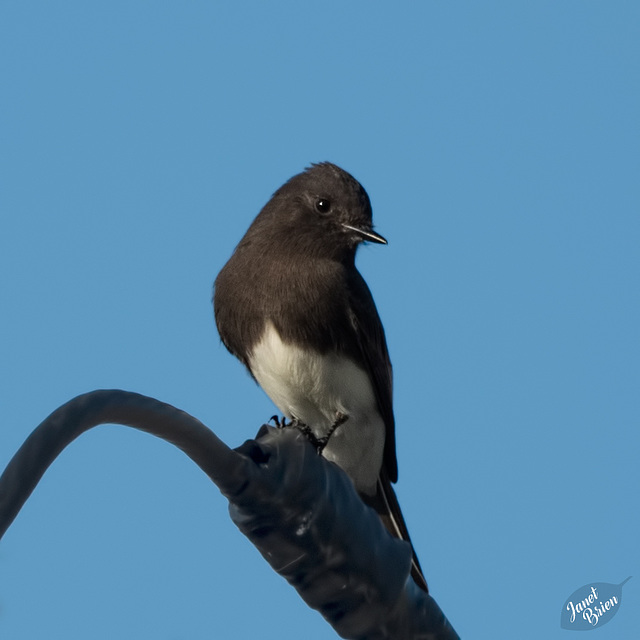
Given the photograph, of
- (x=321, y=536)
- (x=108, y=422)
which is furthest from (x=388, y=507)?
(x=108, y=422)

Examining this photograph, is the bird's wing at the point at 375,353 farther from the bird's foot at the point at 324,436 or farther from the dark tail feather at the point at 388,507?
the bird's foot at the point at 324,436

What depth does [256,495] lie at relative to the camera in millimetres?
3854

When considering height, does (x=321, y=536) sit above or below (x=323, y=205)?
below

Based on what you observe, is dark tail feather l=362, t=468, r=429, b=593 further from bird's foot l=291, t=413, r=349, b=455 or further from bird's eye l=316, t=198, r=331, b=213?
bird's eye l=316, t=198, r=331, b=213

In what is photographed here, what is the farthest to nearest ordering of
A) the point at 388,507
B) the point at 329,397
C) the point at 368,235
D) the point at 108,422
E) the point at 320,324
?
the point at 388,507 → the point at 368,235 → the point at 329,397 → the point at 320,324 → the point at 108,422

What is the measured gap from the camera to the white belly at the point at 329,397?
670 centimetres

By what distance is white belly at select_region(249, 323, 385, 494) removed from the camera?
6699mm

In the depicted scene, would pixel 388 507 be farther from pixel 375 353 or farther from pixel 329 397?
pixel 375 353

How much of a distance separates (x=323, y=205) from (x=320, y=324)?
88 centimetres

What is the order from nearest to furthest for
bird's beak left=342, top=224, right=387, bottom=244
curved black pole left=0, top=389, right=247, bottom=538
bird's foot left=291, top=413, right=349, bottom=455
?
curved black pole left=0, top=389, right=247, bottom=538 < bird's foot left=291, top=413, right=349, bottom=455 < bird's beak left=342, top=224, right=387, bottom=244

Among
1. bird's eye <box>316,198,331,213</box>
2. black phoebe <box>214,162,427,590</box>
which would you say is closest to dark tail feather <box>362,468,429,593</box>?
black phoebe <box>214,162,427,590</box>

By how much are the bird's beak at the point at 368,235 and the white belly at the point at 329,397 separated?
698mm

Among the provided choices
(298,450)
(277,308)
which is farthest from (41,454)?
(277,308)

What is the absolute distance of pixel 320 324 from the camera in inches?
263
